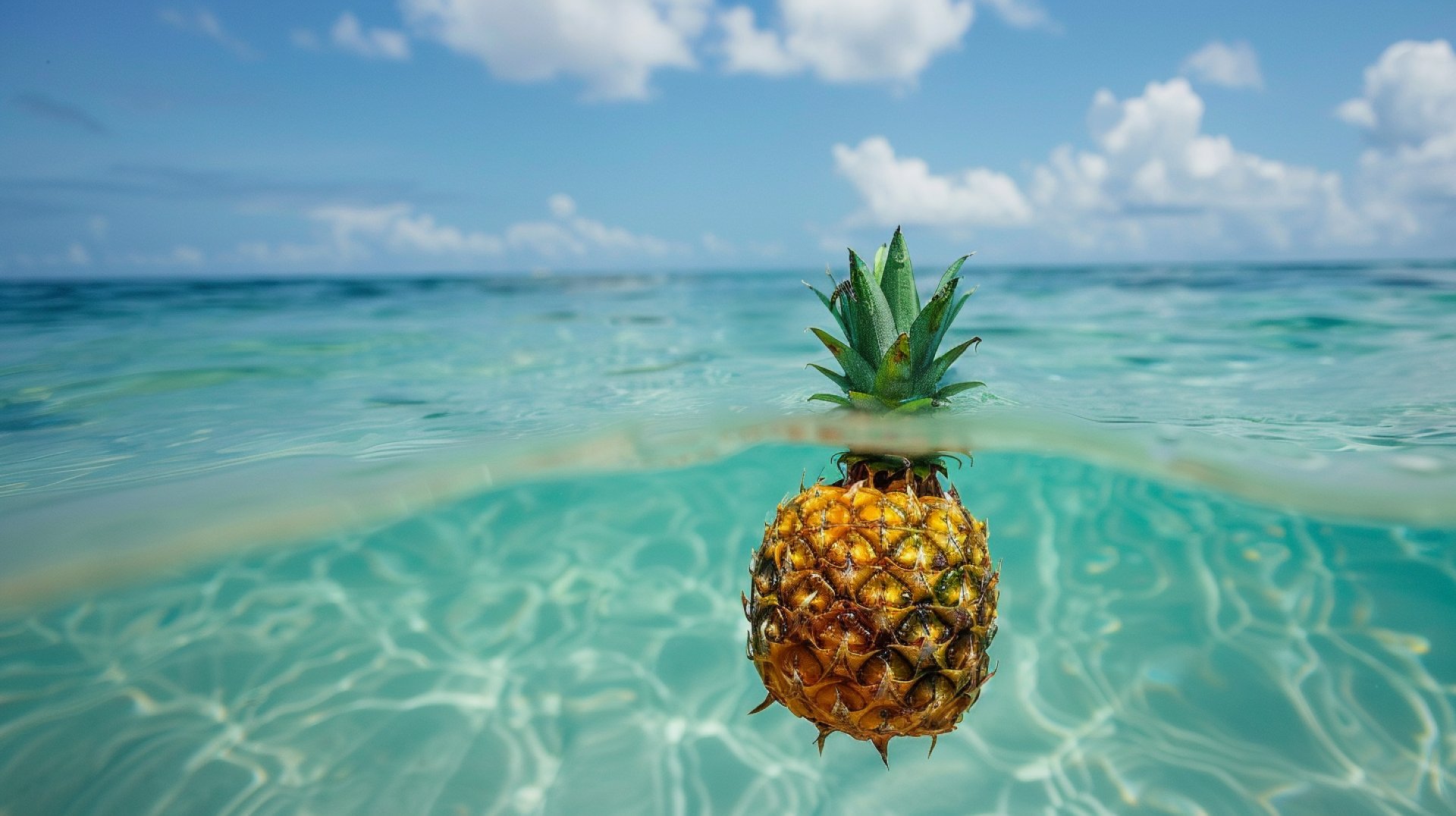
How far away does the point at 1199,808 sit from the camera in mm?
6902

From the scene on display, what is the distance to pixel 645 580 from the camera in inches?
397

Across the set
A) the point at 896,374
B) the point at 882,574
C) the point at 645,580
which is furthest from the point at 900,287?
the point at 645,580

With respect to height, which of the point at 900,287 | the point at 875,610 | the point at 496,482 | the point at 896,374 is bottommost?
the point at 496,482

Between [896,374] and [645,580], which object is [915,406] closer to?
[896,374]

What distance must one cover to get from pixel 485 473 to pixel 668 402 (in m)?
2.84

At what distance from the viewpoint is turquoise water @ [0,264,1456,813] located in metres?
7.32

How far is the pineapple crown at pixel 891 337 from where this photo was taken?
356 centimetres

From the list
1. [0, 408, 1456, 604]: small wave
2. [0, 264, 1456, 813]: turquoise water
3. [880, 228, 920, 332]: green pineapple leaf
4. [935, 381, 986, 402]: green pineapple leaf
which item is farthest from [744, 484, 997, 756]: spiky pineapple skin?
[0, 408, 1456, 604]: small wave

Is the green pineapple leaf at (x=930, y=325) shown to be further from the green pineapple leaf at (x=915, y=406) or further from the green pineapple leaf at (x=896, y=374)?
the green pineapple leaf at (x=915, y=406)

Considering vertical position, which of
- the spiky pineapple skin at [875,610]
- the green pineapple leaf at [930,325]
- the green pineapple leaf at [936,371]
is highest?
the green pineapple leaf at [930,325]

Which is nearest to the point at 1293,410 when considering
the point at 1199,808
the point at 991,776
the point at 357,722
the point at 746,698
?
the point at 1199,808

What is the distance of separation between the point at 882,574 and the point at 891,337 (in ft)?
3.85

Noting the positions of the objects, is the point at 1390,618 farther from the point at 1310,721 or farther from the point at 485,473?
the point at 485,473

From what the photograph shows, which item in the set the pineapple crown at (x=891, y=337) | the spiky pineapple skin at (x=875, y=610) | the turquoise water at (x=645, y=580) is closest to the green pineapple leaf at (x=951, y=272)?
the pineapple crown at (x=891, y=337)
